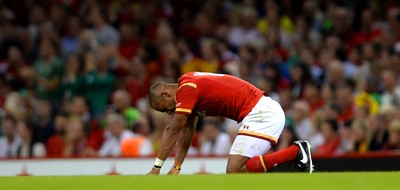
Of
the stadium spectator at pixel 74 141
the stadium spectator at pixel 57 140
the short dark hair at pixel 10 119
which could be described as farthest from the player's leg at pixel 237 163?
the short dark hair at pixel 10 119

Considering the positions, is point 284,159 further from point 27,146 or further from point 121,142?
point 27,146

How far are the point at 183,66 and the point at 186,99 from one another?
307 inches

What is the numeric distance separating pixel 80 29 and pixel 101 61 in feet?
5.54

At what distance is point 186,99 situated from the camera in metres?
12.0

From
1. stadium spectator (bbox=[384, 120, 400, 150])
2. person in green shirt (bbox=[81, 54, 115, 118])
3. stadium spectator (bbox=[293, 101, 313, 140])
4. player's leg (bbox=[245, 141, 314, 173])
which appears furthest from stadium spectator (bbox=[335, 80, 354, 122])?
player's leg (bbox=[245, 141, 314, 173])

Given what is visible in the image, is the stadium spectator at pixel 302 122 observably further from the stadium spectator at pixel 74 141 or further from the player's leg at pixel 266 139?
the player's leg at pixel 266 139

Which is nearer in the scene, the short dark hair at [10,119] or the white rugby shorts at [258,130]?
the white rugby shorts at [258,130]

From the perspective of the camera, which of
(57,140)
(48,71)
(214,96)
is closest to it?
(214,96)

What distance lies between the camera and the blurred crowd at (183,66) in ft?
57.2

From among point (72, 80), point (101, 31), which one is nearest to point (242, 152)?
point (72, 80)

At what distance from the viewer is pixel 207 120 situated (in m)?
17.5

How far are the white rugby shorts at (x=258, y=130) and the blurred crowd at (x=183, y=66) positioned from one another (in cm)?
400

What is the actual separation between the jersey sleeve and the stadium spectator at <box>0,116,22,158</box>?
262 inches

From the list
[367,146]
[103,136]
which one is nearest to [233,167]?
[367,146]
